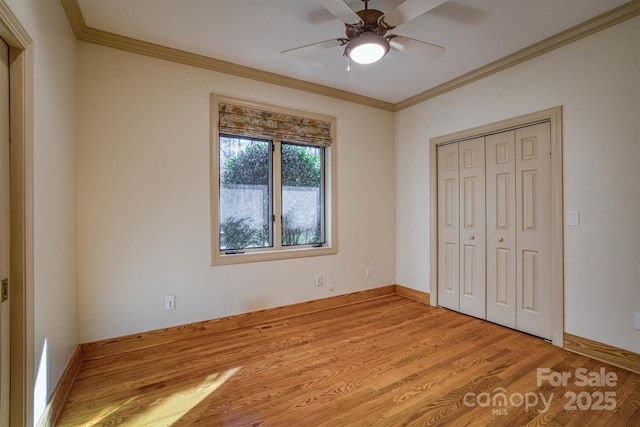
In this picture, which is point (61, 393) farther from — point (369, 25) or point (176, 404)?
point (369, 25)

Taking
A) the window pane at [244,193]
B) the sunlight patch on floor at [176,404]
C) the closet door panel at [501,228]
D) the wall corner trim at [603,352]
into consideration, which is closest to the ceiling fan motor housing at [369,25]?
the window pane at [244,193]

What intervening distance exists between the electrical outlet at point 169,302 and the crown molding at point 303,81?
2180mm

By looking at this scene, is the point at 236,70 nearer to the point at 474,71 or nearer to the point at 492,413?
the point at 474,71

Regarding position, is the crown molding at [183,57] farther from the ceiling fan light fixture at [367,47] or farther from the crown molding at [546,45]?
the ceiling fan light fixture at [367,47]

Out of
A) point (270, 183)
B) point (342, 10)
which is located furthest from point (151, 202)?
point (342, 10)

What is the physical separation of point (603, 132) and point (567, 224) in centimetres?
76

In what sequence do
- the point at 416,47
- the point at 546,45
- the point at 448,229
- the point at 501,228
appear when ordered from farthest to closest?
the point at 448,229, the point at 501,228, the point at 546,45, the point at 416,47

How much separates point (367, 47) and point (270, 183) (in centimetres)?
176

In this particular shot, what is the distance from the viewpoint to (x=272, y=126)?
3223 mm

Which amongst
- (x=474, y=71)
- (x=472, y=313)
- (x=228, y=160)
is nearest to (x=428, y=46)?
(x=474, y=71)

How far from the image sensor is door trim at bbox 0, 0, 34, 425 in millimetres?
1325

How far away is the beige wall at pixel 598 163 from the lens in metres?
2.18

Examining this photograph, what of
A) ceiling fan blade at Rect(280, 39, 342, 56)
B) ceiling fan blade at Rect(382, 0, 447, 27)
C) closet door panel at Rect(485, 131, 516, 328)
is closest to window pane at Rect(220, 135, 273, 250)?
ceiling fan blade at Rect(280, 39, 342, 56)

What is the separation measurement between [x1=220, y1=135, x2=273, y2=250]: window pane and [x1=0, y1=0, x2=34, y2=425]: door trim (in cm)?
171
